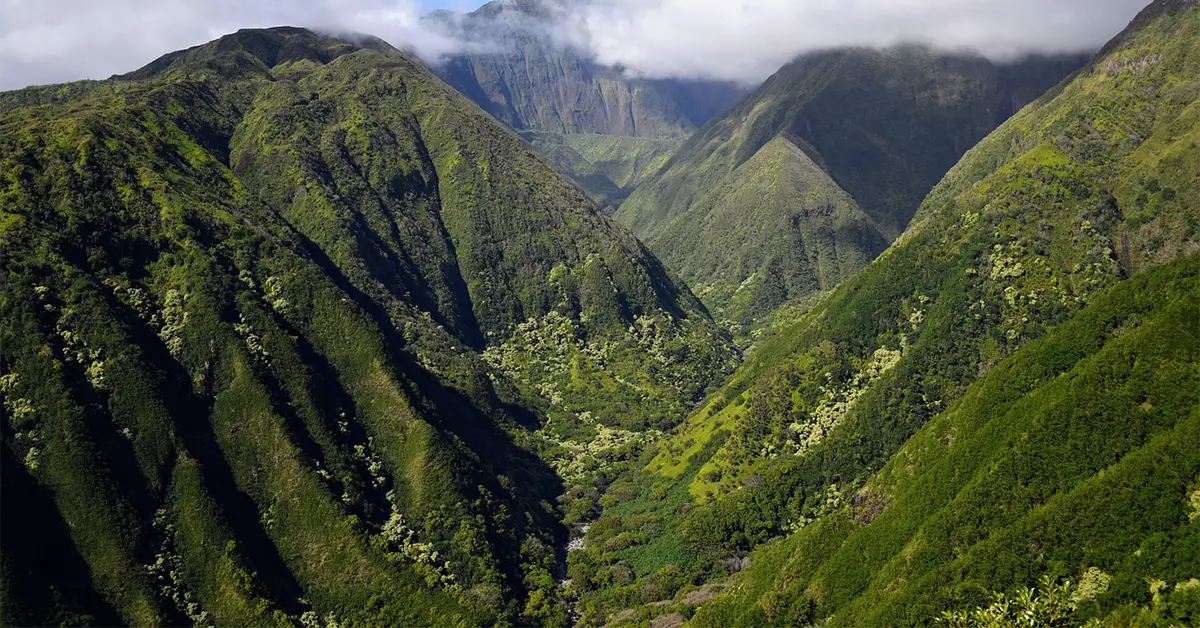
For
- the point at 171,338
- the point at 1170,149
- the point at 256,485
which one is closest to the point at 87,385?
the point at 171,338

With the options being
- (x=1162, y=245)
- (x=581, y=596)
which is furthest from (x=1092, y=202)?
(x=581, y=596)

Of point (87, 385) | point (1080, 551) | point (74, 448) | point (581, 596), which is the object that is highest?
point (87, 385)

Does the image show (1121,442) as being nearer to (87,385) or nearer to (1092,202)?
(1092,202)

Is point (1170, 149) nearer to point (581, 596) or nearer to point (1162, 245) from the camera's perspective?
point (1162, 245)

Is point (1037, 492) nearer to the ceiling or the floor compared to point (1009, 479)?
nearer to the floor

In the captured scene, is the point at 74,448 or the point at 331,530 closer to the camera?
the point at 74,448

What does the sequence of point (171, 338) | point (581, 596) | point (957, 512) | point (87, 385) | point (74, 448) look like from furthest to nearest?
1. point (171, 338)
2. point (581, 596)
3. point (87, 385)
4. point (74, 448)
5. point (957, 512)

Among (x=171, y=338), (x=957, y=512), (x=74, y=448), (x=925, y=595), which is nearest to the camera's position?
(x=925, y=595)

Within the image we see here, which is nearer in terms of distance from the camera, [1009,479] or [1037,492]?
[1037,492]

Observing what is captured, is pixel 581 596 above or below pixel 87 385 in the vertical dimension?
below
